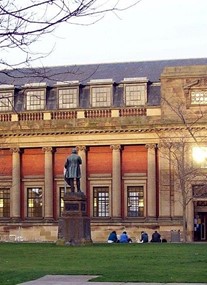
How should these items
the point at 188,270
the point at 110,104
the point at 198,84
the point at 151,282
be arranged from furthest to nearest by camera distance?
the point at 110,104 < the point at 198,84 < the point at 188,270 < the point at 151,282

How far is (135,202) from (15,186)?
9137 millimetres

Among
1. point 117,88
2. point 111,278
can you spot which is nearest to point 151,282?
point 111,278

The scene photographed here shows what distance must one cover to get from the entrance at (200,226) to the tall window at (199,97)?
793cm

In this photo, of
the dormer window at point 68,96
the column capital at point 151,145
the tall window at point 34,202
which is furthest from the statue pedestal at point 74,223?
the dormer window at point 68,96

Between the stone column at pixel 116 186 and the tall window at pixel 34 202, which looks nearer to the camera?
the stone column at pixel 116 186

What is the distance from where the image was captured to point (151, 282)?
1819 centimetres

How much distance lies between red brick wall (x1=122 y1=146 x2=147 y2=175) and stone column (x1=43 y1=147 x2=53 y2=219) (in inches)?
216

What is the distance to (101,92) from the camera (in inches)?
2403

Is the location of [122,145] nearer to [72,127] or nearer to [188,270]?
[72,127]

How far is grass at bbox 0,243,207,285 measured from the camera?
19594mm

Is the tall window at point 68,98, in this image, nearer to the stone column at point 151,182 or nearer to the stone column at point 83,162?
the stone column at point 83,162

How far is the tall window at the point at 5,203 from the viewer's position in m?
61.3

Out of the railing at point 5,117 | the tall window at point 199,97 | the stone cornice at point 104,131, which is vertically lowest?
the stone cornice at point 104,131

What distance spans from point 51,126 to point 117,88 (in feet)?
19.2
